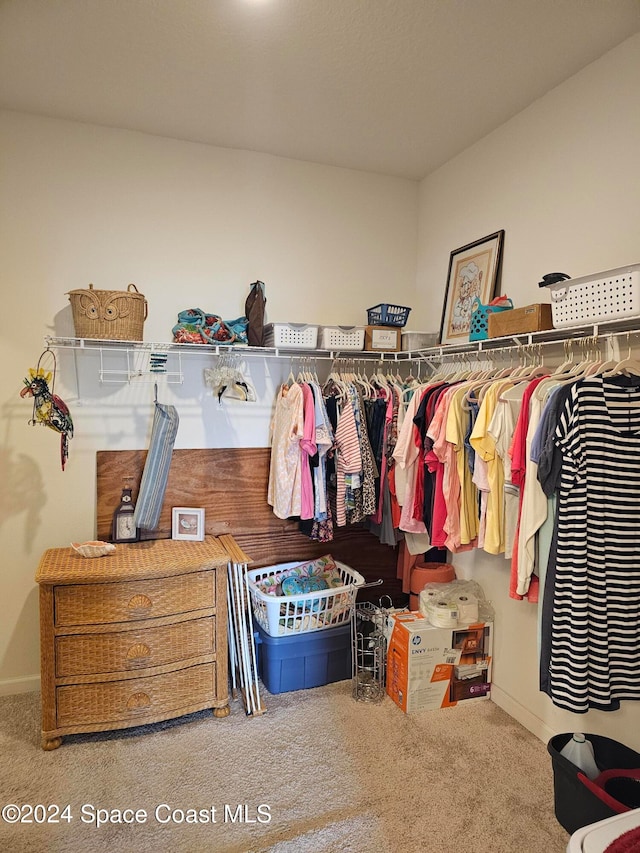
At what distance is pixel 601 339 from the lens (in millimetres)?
2125

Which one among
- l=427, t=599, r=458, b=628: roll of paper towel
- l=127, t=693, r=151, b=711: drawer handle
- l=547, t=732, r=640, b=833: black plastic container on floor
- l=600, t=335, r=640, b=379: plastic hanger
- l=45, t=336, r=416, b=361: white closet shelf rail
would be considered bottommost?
l=127, t=693, r=151, b=711: drawer handle

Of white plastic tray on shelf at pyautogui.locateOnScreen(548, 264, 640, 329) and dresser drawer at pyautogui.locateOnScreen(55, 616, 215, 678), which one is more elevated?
white plastic tray on shelf at pyautogui.locateOnScreen(548, 264, 640, 329)

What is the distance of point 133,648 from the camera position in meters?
2.42

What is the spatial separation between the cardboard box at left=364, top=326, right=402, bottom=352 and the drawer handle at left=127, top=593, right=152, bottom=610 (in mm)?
1622

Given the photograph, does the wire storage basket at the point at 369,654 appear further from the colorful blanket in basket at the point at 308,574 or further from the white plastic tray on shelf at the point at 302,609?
the colorful blanket in basket at the point at 308,574

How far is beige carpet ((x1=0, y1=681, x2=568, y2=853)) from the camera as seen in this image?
189 centimetres

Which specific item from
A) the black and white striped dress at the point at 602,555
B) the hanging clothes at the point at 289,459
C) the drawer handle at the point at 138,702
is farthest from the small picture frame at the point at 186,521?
the black and white striped dress at the point at 602,555

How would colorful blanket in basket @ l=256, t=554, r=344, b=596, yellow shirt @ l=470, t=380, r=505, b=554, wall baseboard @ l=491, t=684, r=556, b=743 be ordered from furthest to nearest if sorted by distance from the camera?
colorful blanket in basket @ l=256, t=554, r=344, b=596 < wall baseboard @ l=491, t=684, r=556, b=743 < yellow shirt @ l=470, t=380, r=505, b=554

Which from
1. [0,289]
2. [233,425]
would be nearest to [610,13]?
[233,425]

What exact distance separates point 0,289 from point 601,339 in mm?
2590

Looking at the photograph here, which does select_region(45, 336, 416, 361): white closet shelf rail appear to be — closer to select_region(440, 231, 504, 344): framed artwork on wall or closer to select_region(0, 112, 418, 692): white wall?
select_region(0, 112, 418, 692): white wall

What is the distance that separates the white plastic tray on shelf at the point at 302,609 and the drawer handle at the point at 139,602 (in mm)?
553

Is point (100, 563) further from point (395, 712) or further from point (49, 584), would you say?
point (395, 712)

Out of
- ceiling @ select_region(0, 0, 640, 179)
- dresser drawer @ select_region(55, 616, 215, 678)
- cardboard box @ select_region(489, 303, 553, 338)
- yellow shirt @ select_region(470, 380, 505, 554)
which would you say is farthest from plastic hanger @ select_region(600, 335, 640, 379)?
dresser drawer @ select_region(55, 616, 215, 678)
